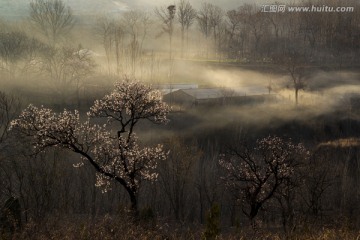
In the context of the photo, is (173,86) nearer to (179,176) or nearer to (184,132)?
(184,132)

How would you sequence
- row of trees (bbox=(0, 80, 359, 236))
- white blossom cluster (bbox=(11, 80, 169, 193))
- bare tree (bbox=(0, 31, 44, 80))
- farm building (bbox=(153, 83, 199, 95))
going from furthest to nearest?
farm building (bbox=(153, 83, 199, 95)), bare tree (bbox=(0, 31, 44, 80)), row of trees (bbox=(0, 80, 359, 236)), white blossom cluster (bbox=(11, 80, 169, 193))

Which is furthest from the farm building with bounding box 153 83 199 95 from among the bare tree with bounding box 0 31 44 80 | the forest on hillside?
the bare tree with bounding box 0 31 44 80

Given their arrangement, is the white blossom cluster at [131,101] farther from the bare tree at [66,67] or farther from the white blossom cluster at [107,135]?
the bare tree at [66,67]

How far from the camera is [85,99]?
74188mm

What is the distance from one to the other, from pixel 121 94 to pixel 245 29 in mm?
90353

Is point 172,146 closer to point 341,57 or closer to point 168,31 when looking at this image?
point 168,31

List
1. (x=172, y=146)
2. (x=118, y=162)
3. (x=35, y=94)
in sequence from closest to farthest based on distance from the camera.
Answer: (x=118, y=162), (x=172, y=146), (x=35, y=94)

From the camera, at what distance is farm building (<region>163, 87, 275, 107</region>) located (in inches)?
3034

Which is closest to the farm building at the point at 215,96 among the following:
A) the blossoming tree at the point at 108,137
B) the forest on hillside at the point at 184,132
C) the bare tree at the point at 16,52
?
the forest on hillside at the point at 184,132

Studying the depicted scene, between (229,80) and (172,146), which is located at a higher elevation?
(229,80)

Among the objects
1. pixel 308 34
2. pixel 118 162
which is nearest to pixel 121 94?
pixel 118 162

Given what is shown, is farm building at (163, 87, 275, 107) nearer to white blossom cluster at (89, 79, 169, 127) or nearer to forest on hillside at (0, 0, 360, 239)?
forest on hillside at (0, 0, 360, 239)

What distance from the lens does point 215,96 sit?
268 ft

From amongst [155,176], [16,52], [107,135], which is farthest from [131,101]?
[16,52]
